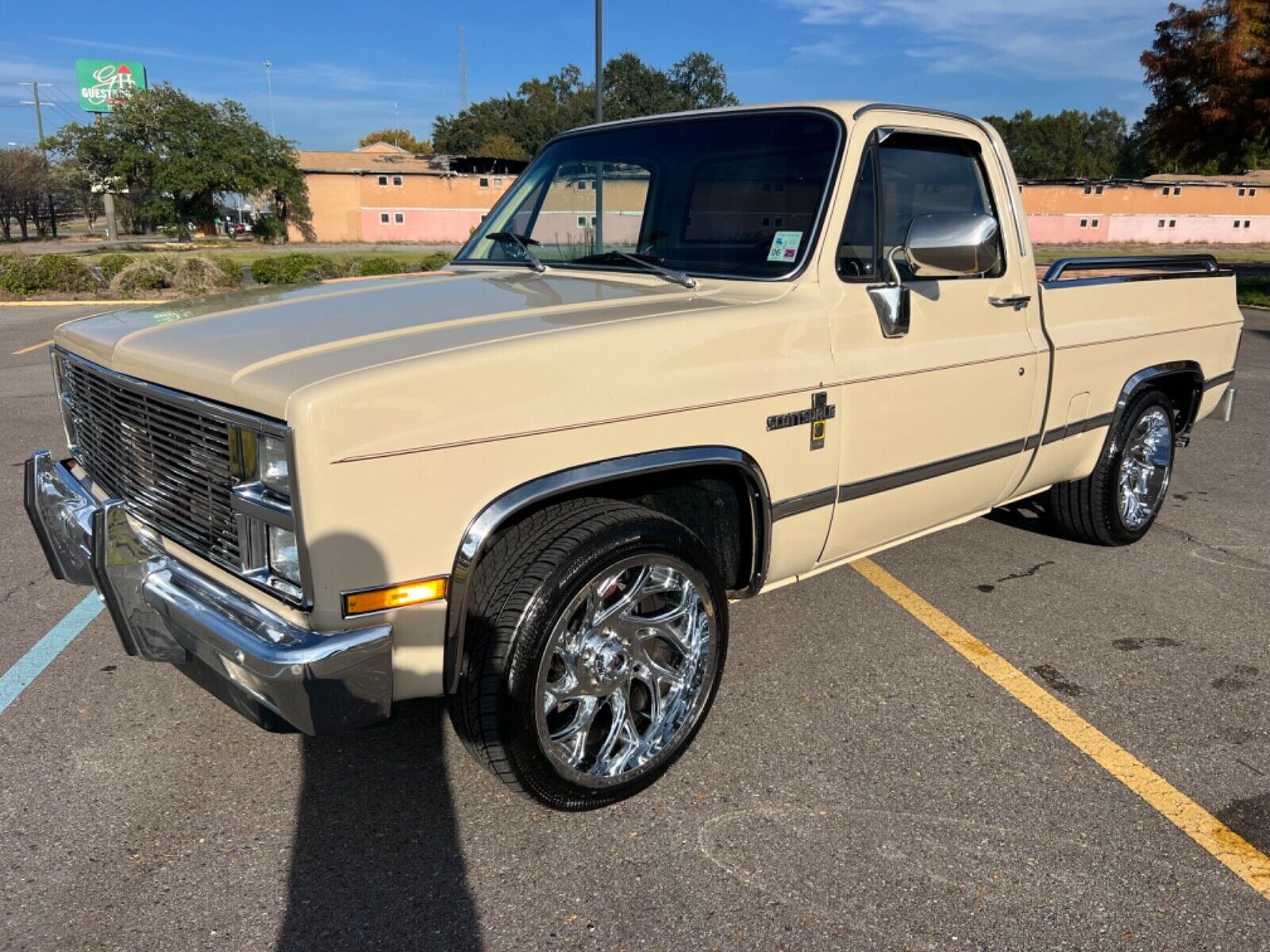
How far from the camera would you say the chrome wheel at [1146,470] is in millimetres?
4828

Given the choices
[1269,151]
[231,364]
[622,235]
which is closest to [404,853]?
[231,364]

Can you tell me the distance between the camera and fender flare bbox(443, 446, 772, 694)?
7.73ft

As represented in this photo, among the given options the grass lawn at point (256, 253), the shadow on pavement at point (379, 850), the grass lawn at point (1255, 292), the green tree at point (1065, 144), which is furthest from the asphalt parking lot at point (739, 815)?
the green tree at point (1065, 144)

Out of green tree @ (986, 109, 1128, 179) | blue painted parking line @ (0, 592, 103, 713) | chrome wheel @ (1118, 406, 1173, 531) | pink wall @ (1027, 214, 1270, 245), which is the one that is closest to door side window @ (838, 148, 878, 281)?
chrome wheel @ (1118, 406, 1173, 531)

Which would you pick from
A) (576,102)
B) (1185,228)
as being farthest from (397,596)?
(576,102)

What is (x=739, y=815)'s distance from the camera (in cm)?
276

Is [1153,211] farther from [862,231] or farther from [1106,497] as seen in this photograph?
[862,231]

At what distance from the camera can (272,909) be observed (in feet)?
7.82

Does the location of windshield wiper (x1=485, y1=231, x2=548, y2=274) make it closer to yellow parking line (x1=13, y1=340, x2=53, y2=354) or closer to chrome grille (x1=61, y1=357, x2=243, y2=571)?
chrome grille (x1=61, y1=357, x2=243, y2=571)

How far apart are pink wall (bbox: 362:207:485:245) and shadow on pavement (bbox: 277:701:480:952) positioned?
5643 centimetres

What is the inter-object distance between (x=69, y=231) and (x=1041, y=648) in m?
90.8

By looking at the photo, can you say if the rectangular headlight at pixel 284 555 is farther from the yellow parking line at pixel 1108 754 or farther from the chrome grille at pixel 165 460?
the yellow parking line at pixel 1108 754

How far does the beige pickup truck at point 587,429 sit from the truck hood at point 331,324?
0.02 metres

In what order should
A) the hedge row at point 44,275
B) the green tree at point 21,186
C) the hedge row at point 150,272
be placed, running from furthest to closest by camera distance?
1. the green tree at point 21,186
2. the hedge row at point 150,272
3. the hedge row at point 44,275
